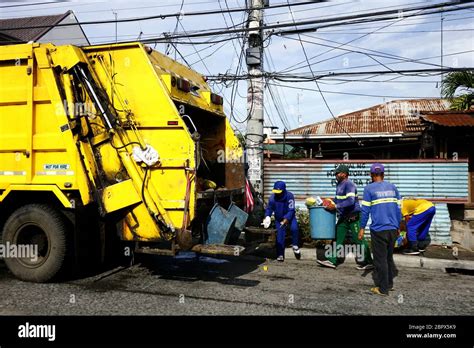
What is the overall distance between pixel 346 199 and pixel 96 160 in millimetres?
3799

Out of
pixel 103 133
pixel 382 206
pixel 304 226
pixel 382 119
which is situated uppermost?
pixel 382 119

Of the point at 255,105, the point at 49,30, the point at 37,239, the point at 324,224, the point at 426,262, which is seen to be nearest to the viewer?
Result: the point at 37,239

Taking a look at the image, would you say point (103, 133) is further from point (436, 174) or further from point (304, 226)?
point (436, 174)

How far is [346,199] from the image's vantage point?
686cm

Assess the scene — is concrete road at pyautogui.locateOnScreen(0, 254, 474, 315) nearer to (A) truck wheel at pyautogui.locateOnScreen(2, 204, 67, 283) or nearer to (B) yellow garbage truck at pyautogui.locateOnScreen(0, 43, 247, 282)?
(A) truck wheel at pyautogui.locateOnScreen(2, 204, 67, 283)

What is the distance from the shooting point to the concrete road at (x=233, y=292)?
188 inches

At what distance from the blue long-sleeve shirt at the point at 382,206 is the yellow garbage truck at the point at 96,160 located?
177cm

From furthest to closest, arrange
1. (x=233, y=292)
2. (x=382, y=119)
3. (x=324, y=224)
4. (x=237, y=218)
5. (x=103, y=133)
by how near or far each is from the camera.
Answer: (x=382, y=119)
(x=324, y=224)
(x=237, y=218)
(x=103, y=133)
(x=233, y=292)

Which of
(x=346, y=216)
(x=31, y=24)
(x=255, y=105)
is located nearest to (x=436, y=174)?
(x=346, y=216)

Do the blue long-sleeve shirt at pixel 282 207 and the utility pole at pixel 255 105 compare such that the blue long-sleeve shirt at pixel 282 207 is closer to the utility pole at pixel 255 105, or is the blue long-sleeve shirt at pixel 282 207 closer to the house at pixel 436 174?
the utility pole at pixel 255 105

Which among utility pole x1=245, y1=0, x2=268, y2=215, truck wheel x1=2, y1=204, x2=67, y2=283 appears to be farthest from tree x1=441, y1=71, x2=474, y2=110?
truck wheel x1=2, y1=204, x2=67, y2=283

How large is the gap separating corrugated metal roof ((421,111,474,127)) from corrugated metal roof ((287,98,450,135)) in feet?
12.7

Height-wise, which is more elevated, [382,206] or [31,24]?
[31,24]

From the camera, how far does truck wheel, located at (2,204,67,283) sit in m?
5.49
